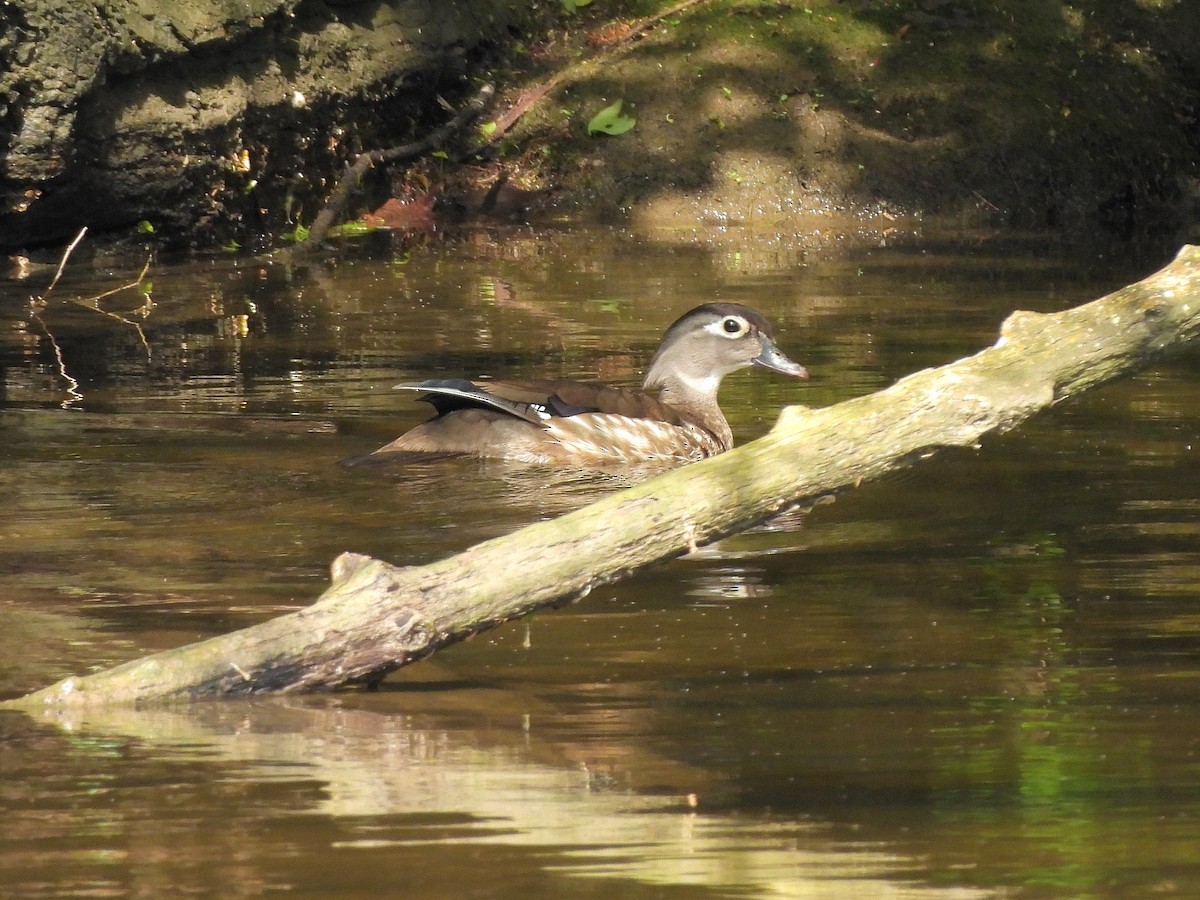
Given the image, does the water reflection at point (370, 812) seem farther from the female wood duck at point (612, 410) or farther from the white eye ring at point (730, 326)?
the white eye ring at point (730, 326)

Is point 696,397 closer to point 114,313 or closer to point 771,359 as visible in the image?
point 771,359

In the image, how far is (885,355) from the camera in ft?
36.1

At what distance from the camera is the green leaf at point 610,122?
57.3 ft

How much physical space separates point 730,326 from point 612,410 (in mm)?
1234

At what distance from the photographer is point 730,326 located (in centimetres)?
993

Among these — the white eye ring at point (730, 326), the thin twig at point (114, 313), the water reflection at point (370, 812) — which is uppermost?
the thin twig at point (114, 313)

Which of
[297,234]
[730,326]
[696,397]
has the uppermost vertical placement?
[297,234]

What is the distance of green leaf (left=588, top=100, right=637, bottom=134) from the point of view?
17453mm

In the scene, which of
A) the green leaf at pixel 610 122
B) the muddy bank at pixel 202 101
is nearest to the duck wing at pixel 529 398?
the muddy bank at pixel 202 101

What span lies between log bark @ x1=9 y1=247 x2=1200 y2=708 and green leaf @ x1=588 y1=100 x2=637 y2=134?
12.3 metres

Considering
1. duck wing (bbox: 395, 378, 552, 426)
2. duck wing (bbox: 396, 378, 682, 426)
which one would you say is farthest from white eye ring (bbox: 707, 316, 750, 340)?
duck wing (bbox: 395, 378, 552, 426)

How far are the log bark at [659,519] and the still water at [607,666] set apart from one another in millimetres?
130

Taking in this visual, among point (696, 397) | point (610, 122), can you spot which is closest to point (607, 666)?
point (696, 397)

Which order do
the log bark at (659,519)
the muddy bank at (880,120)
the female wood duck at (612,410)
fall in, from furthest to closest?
the muddy bank at (880,120) → the female wood duck at (612,410) → the log bark at (659,519)
